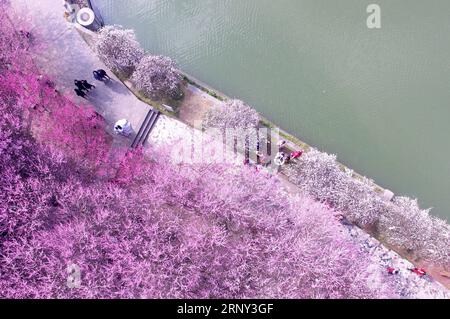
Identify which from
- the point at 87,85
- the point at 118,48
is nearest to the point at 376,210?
the point at 118,48

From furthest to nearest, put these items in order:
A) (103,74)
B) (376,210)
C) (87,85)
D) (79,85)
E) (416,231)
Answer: (103,74) → (87,85) → (79,85) → (376,210) → (416,231)

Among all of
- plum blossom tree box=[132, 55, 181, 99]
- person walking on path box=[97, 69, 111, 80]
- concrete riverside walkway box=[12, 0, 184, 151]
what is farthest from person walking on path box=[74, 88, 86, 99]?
plum blossom tree box=[132, 55, 181, 99]

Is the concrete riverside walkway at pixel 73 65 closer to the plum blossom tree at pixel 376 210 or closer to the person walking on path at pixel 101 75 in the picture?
the person walking on path at pixel 101 75

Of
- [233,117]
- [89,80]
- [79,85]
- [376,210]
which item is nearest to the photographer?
[376,210]

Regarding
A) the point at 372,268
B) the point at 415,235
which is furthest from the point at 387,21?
the point at 372,268

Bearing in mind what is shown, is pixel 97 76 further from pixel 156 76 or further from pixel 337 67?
pixel 337 67

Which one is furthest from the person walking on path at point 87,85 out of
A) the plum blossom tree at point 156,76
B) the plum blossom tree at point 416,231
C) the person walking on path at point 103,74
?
the plum blossom tree at point 416,231
